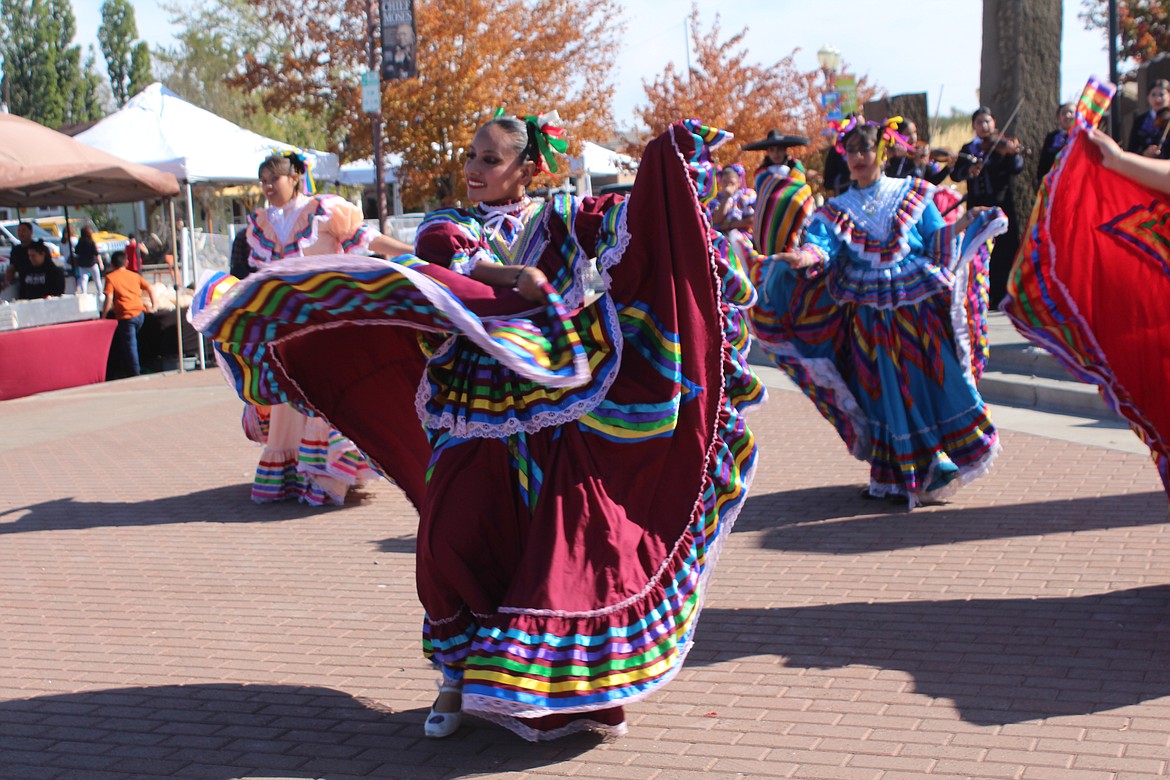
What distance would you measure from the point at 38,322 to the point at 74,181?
6.15 feet

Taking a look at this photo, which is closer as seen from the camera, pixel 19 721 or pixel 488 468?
pixel 488 468

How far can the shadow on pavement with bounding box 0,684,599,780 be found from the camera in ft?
12.2

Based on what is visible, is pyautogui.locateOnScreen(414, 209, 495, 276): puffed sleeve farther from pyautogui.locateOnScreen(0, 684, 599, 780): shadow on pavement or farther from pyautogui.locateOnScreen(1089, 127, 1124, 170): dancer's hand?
pyautogui.locateOnScreen(1089, 127, 1124, 170): dancer's hand

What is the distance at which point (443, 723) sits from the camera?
12.7ft

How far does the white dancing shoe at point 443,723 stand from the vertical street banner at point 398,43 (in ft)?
56.0

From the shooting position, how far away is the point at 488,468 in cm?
376

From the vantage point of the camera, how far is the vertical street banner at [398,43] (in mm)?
19812

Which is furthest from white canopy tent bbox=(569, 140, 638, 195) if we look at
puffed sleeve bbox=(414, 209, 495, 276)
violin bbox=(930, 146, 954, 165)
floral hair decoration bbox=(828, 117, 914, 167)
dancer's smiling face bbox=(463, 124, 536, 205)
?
puffed sleeve bbox=(414, 209, 495, 276)

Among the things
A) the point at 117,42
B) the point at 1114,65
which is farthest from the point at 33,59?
the point at 1114,65

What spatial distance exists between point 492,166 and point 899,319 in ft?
10.9

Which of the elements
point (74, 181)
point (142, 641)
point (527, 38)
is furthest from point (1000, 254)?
point (527, 38)

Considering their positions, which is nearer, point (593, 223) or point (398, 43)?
point (593, 223)

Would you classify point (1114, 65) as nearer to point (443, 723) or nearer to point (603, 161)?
point (603, 161)

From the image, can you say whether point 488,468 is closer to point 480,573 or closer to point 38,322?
point 480,573
